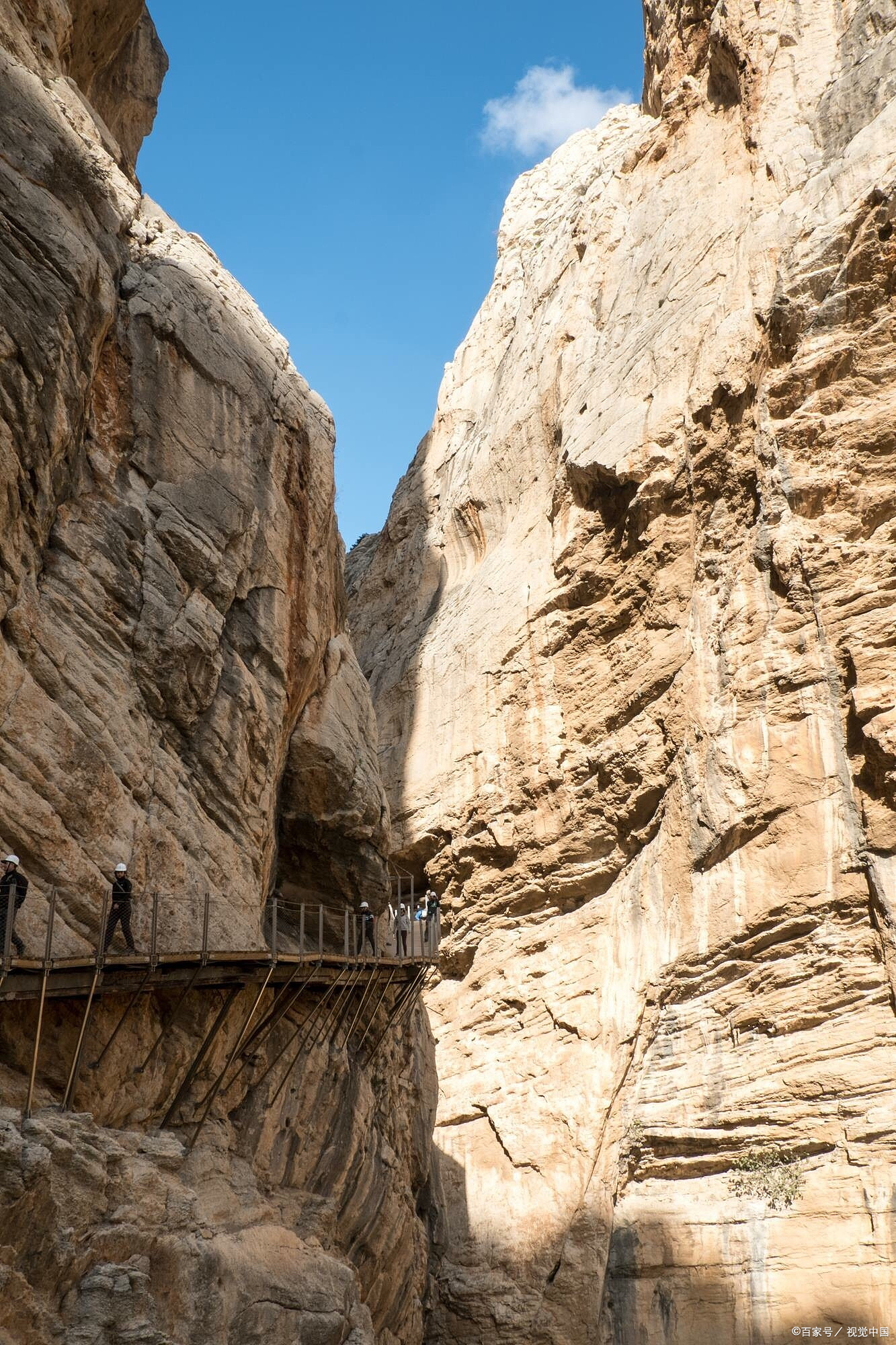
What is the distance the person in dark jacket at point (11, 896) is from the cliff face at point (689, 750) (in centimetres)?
1168

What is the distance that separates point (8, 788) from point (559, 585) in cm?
1414

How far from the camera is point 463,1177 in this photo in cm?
2353

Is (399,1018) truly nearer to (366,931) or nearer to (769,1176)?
(366,931)

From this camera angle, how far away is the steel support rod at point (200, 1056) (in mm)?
14562

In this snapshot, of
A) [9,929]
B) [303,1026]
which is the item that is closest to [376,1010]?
[303,1026]

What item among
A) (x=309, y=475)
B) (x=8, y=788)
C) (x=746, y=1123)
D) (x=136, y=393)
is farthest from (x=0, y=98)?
(x=746, y=1123)

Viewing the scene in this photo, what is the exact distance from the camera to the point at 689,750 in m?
22.2

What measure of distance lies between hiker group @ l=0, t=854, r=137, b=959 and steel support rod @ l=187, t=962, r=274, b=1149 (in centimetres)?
199

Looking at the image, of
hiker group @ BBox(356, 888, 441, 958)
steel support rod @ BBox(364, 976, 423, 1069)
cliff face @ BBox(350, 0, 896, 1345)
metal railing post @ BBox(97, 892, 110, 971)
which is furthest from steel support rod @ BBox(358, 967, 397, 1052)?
metal railing post @ BBox(97, 892, 110, 971)

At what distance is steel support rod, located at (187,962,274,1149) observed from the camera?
584 inches

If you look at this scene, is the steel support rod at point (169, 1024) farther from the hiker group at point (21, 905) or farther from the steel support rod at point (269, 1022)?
the steel support rod at point (269, 1022)

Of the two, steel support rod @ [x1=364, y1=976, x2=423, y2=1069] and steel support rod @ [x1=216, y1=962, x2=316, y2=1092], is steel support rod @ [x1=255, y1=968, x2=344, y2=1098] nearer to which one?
steel support rod @ [x1=216, y1=962, x2=316, y2=1092]

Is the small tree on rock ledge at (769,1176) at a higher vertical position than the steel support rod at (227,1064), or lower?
lower

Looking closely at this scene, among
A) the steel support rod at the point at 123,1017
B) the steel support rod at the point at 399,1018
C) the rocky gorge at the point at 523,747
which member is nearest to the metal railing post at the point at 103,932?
the rocky gorge at the point at 523,747
